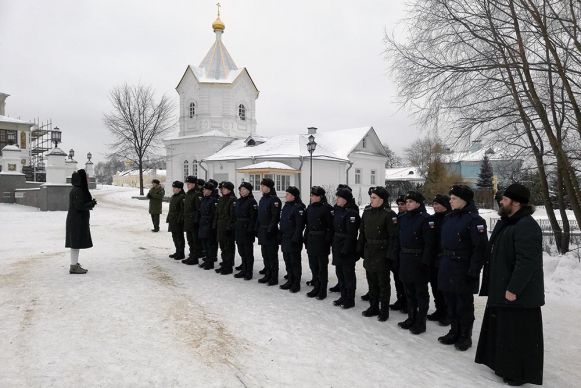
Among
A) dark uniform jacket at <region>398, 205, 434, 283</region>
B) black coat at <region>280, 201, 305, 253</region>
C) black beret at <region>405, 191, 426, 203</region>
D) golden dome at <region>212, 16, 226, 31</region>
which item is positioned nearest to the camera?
dark uniform jacket at <region>398, 205, 434, 283</region>

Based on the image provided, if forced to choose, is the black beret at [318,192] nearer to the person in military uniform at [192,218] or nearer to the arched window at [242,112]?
the person in military uniform at [192,218]

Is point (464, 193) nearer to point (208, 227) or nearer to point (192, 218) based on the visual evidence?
point (208, 227)

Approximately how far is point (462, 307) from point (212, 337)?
2.97 meters

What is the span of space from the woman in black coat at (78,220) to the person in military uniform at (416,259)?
5.84 m

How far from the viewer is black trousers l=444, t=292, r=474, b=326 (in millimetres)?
4992

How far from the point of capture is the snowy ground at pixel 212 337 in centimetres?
408

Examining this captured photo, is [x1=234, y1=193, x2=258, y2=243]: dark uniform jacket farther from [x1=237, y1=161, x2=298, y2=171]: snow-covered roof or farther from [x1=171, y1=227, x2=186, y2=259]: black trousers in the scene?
[x1=237, y1=161, x2=298, y2=171]: snow-covered roof

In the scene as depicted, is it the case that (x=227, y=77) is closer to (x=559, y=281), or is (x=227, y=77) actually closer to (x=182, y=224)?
(x=182, y=224)

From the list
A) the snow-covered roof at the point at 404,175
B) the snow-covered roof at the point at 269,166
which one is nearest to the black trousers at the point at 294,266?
the snow-covered roof at the point at 269,166

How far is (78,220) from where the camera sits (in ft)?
26.7

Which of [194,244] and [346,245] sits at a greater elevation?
[346,245]

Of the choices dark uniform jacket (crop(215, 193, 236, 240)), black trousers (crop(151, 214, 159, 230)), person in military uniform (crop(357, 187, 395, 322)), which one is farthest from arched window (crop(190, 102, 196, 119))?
person in military uniform (crop(357, 187, 395, 322))

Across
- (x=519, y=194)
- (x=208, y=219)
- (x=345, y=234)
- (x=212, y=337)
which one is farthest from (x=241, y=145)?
(x=519, y=194)

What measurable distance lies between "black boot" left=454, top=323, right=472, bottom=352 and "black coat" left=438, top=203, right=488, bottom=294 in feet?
1.55
